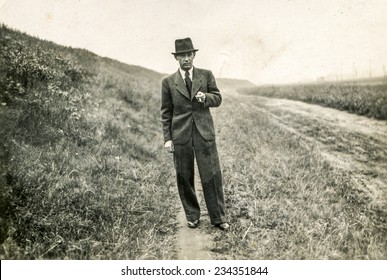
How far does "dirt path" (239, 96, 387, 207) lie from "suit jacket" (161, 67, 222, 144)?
3.60 metres

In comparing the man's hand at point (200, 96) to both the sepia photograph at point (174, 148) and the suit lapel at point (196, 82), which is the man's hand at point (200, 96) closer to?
the sepia photograph at point (174, 148)

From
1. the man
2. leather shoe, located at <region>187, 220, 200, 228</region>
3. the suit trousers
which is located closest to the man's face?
the man

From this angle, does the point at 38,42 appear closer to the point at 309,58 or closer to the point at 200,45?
the point at 200,45

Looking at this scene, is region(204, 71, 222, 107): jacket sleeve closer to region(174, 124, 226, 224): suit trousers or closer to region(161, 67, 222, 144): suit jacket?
region(161, 67, 222, 144): suit jacket

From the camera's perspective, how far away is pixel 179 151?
14.5 ft

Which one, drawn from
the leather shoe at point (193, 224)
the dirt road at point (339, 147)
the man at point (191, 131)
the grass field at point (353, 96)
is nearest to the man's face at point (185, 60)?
the man at point (191, 131)

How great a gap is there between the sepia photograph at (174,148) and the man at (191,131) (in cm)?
2

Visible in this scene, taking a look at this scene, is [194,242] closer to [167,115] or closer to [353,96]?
[167,115]

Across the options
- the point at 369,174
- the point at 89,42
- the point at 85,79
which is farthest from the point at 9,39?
the point at 369,174

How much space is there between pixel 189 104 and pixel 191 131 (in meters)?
0.34

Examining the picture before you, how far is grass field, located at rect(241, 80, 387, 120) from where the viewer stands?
12664 millimetres

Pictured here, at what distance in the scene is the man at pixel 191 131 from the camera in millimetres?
4293

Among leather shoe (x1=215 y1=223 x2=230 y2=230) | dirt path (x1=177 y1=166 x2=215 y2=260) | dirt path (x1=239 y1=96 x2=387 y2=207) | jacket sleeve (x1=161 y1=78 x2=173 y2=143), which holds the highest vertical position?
jacket sleeve (x1=161 y1=78 x2=173 y2=143)

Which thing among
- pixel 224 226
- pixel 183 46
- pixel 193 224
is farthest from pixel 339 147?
pixel 183 46
